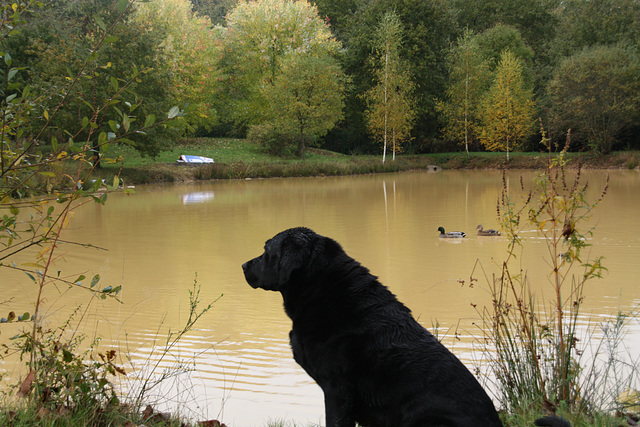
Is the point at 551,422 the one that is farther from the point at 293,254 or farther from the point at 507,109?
the point at 507,109

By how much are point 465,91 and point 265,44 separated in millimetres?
16086

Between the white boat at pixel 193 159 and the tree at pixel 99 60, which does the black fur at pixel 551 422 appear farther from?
the white boat at pixel 193 159

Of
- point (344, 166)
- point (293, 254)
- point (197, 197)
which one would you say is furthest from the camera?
point (344, 166)

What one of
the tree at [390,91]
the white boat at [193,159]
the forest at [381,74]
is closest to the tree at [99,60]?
the forest at [381,74]

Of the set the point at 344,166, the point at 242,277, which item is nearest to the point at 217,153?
the point at 344,166

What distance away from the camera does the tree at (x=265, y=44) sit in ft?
154

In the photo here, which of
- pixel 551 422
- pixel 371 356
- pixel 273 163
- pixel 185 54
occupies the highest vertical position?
pixel 185 54

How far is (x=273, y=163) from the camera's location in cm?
3788

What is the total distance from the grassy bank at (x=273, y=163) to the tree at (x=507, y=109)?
1392 millimetres

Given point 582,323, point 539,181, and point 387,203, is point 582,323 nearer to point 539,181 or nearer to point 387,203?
point 539,181

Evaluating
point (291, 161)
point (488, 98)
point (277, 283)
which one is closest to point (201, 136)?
point (291, 161)

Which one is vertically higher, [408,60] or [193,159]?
[408,60]

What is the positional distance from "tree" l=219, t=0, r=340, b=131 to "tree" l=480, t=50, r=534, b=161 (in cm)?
1300

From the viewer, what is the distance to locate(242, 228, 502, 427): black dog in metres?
2.67
